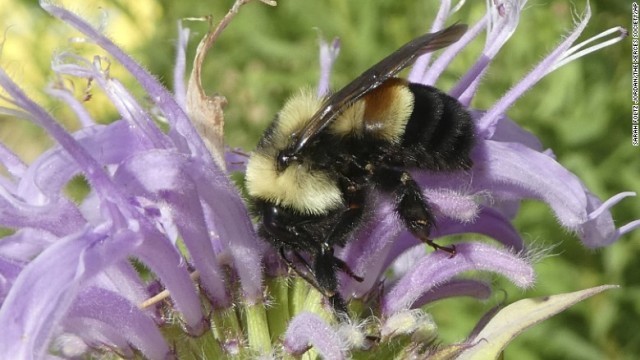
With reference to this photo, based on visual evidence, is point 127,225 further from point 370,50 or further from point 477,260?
point 370,50

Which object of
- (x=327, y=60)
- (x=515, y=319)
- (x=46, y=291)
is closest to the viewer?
(x=46, y=291)

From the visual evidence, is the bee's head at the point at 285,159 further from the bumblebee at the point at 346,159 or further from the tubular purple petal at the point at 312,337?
the tubular purple petal at the point at 312,337

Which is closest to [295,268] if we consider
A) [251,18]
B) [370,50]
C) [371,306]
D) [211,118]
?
[371,306]

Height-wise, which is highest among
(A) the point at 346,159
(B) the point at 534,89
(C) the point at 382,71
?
(C) the point at 382,71

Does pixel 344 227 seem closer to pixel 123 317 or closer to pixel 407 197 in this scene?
pixel 407 197

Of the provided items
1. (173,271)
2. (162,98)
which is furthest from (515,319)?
(162,98)

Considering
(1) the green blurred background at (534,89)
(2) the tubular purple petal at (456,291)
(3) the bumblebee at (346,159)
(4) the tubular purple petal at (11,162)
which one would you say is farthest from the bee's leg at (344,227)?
(1) the green blurred background at (534,89)
